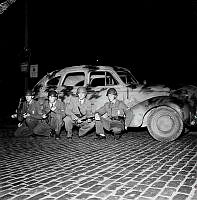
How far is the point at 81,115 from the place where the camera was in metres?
8.55

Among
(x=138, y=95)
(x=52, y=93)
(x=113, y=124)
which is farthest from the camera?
(x=52, y=93)

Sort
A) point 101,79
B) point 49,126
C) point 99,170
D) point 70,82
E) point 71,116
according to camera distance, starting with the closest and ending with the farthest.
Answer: point 99,170
point 49,126
point 71,116
point 101,79
point 70,82

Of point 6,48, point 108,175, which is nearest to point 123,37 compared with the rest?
point 6,48

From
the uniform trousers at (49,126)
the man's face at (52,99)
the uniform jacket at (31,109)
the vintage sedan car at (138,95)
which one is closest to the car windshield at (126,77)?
the vintage sedan car at (138,95)

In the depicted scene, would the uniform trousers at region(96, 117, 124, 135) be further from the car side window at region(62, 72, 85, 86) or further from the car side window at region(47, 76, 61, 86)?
the car side window at region(47, 76, 61, 86)

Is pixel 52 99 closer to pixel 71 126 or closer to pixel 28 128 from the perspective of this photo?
pixel 71 126

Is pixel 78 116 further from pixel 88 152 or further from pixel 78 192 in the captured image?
pixel 78 192

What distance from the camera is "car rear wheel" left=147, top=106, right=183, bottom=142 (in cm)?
771

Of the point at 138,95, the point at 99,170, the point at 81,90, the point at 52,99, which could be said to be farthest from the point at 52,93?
the point at 99,170

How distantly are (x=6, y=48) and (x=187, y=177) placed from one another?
25.1m

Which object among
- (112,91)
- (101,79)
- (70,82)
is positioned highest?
(101,79)

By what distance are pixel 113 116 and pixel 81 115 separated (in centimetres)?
98

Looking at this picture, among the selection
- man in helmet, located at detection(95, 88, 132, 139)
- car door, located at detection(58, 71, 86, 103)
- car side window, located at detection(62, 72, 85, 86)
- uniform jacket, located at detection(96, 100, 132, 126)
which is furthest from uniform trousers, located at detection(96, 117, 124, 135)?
car side window, located at detection(62, 72, 85, 86)

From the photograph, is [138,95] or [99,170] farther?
[138,95]
